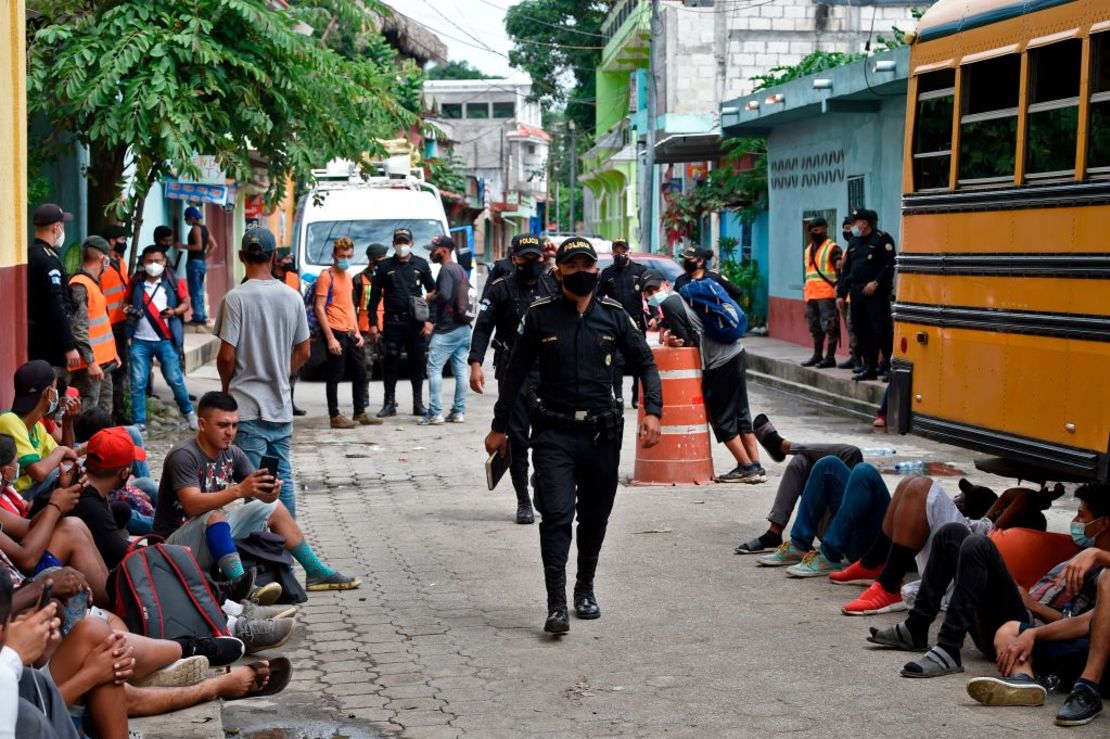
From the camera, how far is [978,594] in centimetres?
675

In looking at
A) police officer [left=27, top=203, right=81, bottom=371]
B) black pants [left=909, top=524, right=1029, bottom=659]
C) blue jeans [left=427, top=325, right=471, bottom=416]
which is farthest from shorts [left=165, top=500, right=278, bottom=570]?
blue jeans [left=427, top=325, right=471, bottom=416]

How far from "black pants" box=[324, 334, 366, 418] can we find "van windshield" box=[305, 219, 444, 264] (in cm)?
482

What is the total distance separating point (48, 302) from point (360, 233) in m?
10.0

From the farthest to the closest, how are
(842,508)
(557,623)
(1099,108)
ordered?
(842,508), (1099,108), (557,623)

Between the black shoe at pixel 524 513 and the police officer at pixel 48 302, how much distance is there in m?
3.49

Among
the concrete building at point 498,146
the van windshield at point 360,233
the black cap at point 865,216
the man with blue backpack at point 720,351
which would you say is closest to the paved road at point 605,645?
the man with blue backpack at point 720,351

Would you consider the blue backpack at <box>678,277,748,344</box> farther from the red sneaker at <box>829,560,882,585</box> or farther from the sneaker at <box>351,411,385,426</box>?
the sneaker at <box>351,411,385,426</box>

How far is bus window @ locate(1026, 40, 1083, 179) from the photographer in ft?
26.8

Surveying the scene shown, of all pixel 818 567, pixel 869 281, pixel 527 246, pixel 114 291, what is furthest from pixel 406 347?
pixel 818 567

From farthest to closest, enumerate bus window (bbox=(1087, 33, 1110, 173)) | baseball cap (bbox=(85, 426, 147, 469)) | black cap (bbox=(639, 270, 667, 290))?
black cap (bbox=(639, 270, 667, 290)) → bus window (bbox=(1087, 33, 1110, 173)) → baseball cap (bbox=(85, 426, 147, 469))

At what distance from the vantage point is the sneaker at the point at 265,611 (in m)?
7.53

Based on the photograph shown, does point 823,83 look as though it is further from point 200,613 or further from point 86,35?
point 200,613

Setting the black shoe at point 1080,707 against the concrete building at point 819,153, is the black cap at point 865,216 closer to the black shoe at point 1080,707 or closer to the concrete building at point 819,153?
the concrete building at point 819,153

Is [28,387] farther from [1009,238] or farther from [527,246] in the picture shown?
[1009,238]
